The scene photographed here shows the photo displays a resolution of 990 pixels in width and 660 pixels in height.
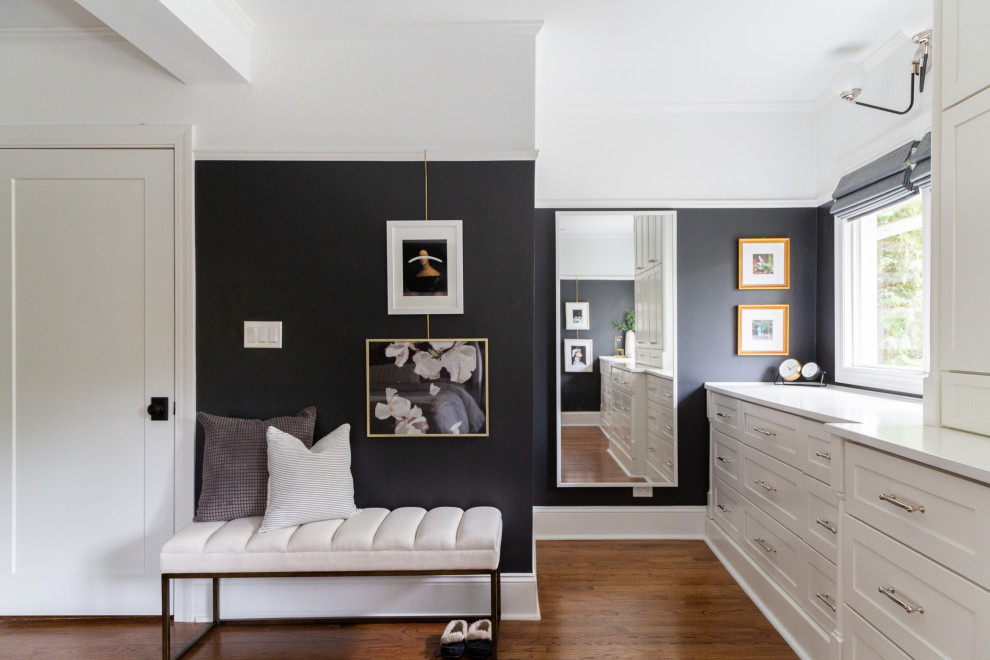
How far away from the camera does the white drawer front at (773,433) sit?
7.19ft

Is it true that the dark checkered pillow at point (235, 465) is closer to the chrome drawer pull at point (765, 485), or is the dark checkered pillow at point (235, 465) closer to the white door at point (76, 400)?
the white door at point (76, 400)

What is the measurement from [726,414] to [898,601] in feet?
5.53

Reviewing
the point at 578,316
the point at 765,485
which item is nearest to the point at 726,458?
the point at 765,485

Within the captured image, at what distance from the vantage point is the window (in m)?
2.49

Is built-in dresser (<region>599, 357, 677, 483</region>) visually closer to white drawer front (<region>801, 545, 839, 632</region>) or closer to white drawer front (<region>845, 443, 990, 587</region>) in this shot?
white drawer front (<region>801, 545, 839, 632</region>)

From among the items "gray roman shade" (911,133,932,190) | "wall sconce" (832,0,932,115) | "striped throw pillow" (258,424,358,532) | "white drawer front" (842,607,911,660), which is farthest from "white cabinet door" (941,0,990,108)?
"striped throw pillow" (258,424,358,532)

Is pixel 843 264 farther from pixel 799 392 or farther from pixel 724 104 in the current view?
pixel 724 104

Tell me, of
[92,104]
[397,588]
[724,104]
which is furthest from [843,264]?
[92,104]

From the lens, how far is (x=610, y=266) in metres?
3.19

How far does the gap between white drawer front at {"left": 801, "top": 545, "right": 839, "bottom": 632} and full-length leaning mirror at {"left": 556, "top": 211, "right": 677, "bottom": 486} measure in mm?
1140

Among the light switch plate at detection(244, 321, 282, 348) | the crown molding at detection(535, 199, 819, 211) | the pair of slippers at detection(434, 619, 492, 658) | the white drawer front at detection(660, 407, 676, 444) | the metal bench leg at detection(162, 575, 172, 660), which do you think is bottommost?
the pair of slippers at detection(434, 619, 492, 658)

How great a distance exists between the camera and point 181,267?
238cm

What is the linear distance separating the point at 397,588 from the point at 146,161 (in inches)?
89.1

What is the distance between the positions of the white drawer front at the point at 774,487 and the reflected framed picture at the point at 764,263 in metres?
1.10
